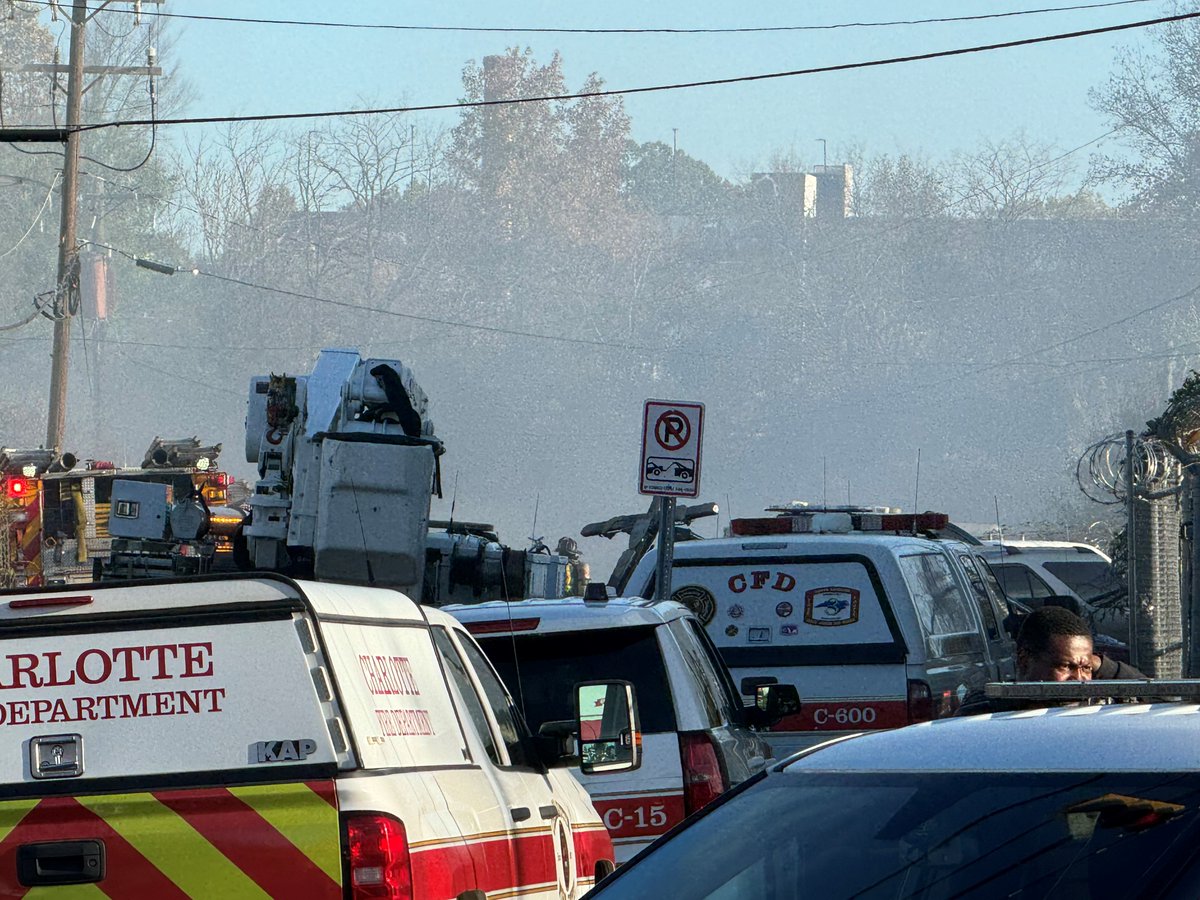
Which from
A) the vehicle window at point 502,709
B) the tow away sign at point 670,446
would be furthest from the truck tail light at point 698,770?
Answer: the tow away sign at point 670,446

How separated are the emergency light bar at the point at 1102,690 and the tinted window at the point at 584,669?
9.94ft

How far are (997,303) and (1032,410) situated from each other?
7.53 meters

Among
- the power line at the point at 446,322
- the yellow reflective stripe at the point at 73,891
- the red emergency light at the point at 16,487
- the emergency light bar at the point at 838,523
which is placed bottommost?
the yellow reflective stripe at the point at 73,891

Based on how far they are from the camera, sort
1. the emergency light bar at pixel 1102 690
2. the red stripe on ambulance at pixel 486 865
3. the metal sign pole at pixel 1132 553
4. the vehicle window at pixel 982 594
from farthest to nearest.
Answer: the metal sign pole at pixel 1132 553, the vehicle window at pixel 982 594, the red stripe on ambulance at pixel 486 865, the emergency light bar at pixel 1102 690

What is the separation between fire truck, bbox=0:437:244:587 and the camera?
88.2 ft

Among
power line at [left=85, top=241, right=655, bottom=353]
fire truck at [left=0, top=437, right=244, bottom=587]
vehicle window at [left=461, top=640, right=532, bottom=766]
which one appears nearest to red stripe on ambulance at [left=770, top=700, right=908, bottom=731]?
vehicle window at [left=461, top=640, right=532, bottom=766]

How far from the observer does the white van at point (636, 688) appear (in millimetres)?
7441

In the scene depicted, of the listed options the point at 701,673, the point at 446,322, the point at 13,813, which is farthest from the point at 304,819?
the point at 446,322

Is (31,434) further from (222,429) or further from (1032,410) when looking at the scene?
(1032,410)

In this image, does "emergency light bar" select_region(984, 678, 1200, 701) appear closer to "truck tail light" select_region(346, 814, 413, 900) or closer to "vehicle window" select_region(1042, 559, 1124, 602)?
"truck tail light" select_region(346, 814, 413, 900)

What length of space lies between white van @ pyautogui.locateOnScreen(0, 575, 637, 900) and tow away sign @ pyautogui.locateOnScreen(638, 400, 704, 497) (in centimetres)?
787

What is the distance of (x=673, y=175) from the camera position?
110 m

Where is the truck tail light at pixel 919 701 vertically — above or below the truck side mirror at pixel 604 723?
below

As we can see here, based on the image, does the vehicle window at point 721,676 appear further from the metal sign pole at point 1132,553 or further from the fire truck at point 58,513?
the fire truck at point 58,513
